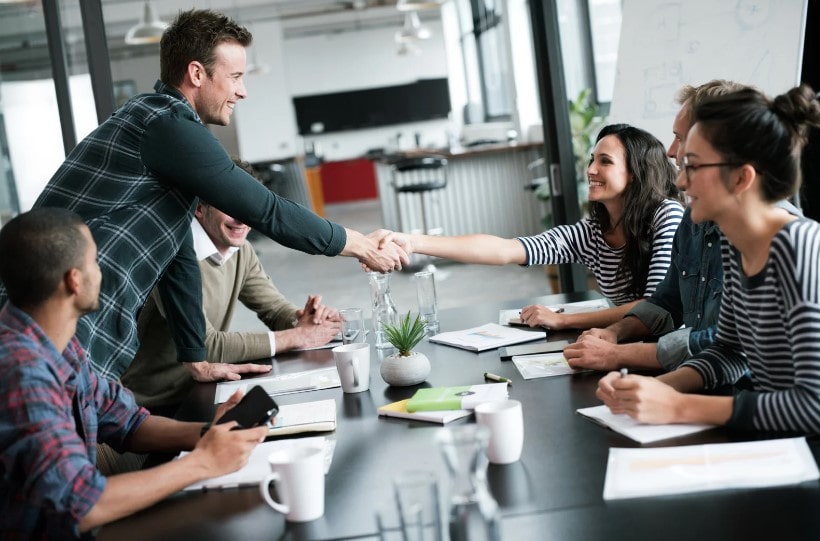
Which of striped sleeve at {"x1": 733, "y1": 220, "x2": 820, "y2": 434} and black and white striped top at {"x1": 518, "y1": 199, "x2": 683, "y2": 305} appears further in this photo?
black and white striped top at {"x1": 518, "y1": 199, "x2": 683, "y2": 305}

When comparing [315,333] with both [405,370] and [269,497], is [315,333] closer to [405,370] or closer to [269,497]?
[405,370]

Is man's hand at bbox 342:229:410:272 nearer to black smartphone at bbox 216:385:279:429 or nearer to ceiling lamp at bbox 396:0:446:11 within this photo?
black smartphone at bbox 216:385:279:429

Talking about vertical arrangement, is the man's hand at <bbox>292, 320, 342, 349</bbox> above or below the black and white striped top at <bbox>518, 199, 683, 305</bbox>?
below

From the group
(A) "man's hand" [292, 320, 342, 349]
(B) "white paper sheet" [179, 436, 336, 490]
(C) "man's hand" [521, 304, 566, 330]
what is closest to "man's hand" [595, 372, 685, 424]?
(B) "white paper sheet" [179, 436, 336, 490]

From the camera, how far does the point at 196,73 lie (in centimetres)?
235

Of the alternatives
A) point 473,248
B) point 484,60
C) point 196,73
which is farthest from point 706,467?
point 484,60

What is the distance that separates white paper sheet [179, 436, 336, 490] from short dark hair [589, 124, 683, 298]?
1.29 m

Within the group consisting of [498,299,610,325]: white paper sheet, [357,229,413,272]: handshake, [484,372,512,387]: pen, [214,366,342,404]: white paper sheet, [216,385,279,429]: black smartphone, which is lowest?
[498,299,610,325]: white paper sheet

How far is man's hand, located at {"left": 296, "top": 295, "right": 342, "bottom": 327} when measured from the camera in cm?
249

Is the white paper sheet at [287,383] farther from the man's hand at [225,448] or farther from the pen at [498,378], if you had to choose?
the man's hand at [225,448]

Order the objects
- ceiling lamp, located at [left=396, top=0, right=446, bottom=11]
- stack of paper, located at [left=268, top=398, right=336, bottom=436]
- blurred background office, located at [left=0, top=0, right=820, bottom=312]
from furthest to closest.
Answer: ceiling lamp, located at [left=396, top=0, right=446, bottom=11]
blurred background office, located at [left=0, top=0, right=820, bottom=312]
stack of paper, located at [left=268, top=398, right=336, bottom=436]

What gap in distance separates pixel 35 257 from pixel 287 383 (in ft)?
2.61

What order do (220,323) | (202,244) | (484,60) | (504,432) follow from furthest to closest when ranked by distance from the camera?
(484,60) < (220,323) < (202,244) < (504,432)

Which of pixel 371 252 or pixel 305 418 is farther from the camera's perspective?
pixel 371 252
